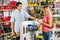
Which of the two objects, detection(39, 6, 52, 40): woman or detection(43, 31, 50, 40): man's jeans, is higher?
detection(39, 6, 52, 40): woman

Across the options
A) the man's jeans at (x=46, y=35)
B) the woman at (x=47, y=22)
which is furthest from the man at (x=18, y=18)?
the man's jeans at (x=46, y=35)

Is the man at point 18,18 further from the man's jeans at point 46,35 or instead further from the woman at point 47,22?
the man's jeans at point 46,35

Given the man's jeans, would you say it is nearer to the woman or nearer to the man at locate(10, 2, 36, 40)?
the woman

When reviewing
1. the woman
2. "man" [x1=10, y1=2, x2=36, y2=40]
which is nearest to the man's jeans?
the woman

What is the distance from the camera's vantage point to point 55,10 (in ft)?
8.89

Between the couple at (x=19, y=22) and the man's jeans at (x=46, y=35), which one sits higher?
the couple at (x=19, y=22)

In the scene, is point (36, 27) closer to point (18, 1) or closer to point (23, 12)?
point (23, 12)

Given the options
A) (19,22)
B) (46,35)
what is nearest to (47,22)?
(46,35)

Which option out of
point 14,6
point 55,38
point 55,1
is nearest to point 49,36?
point 55,38

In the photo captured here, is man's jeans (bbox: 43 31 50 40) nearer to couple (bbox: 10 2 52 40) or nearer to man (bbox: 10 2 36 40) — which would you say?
couple (bbox: 10 2 52 40)

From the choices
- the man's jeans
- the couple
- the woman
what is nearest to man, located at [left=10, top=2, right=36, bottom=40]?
the couple

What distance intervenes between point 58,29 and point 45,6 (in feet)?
1.31

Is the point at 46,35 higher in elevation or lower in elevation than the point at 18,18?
lower

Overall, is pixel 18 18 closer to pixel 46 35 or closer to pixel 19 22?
pixel 19 22
